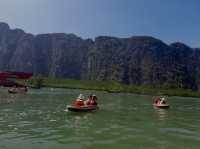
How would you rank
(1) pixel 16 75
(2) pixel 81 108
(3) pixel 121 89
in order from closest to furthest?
(2) pixel 81 108 → (1) pixel 16 75 → (3) pixel 121 89

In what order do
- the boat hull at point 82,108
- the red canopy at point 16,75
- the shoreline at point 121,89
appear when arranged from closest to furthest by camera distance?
the boat hull at point 82,108, the red canopy at point 16,75, the shoreline at point 121,89

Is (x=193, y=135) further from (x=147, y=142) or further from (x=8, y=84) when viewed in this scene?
(x=8, y=84)

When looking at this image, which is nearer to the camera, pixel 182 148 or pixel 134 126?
pixel 182 148

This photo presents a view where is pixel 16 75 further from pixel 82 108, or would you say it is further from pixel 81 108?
pixel 81 108

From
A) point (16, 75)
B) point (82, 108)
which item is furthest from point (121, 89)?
point (82, 108)

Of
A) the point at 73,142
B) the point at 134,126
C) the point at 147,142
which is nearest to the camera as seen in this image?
the point at 73,142

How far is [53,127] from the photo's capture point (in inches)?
1112

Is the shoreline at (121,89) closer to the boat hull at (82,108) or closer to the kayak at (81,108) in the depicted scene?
the boat hull at (82,108)

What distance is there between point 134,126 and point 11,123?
10.6m

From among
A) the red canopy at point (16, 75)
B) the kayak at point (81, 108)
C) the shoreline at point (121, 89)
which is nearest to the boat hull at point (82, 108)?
the kayak at point (81, 108)

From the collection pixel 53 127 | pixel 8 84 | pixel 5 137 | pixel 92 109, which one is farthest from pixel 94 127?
pixel 8 84

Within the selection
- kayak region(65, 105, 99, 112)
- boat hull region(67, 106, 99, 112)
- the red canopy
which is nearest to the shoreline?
the red canopy

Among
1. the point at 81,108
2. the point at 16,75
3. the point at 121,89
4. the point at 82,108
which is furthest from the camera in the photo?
the point at 121,89

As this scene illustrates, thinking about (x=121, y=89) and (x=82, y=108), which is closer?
(x=82, y=108)
